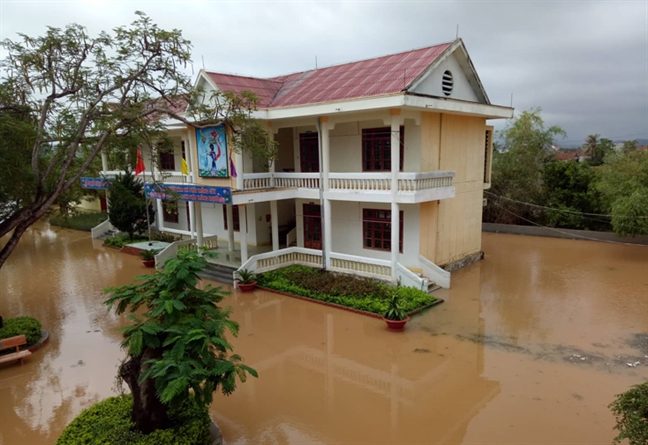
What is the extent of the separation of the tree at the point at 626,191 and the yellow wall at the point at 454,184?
5079 millimetres

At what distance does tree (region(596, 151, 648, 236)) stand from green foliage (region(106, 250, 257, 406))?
15471 millimetres

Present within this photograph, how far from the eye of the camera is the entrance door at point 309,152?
14578 millimetres

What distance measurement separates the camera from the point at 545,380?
7.36 metres

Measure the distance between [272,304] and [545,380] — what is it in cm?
658

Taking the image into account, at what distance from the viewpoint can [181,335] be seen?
5121 mm

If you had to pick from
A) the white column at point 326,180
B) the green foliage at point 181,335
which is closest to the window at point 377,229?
the white column at point 326,180

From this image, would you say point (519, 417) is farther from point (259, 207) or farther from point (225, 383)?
point (259, 207)

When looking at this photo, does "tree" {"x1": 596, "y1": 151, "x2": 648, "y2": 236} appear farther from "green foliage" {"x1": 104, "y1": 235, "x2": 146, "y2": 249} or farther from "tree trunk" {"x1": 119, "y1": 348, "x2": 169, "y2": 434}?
"green foliage" {"x1": 104, "y1": 235, "x2": 146, "y2": 249}

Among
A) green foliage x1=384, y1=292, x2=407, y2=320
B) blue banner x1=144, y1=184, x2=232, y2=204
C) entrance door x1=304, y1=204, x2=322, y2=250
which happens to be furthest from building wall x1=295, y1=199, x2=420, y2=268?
green foliage x1=384, y1=292, x2=407, y2=320

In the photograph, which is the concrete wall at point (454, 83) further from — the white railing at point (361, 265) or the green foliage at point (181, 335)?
the green foliage at point (181, 335)

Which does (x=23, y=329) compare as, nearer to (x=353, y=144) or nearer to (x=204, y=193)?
(x=204, y=193)

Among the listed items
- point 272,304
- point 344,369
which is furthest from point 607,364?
point 272,304

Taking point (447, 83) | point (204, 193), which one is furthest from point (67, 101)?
point (447, 83)

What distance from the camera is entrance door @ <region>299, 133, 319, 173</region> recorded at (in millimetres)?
14578
